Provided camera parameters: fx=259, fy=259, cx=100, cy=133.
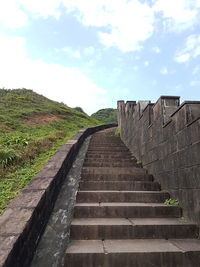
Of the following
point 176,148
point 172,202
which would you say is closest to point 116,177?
point 172,202

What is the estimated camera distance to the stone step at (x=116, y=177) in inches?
216

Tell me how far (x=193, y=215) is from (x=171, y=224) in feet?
1.17

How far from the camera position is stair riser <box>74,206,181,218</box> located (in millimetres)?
3982

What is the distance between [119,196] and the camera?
14.9 ft

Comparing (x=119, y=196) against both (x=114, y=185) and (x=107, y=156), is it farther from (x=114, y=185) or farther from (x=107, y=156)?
(x=107, y=156)

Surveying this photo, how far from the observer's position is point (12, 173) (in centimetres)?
489

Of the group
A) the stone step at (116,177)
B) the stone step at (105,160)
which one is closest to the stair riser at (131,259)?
the stone step at (116,177)

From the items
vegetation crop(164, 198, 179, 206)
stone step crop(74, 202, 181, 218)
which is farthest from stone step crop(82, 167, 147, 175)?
stone step crop(74, 202, 181, 218)

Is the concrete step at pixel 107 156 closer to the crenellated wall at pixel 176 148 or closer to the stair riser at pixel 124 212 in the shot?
the crenellated wall at pixel 176 148

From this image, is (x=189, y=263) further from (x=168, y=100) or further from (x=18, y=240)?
(x=168, y=100)

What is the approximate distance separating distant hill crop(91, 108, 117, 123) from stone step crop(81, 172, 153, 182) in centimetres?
2792

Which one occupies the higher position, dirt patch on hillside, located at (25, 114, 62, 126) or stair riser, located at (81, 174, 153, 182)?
dirt patch on hillside, located at (25, 114, 62, 126)

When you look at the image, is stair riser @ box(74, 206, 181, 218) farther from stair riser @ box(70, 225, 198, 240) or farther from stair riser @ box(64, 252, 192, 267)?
stair riser @ box(64, 252, 192, 267)

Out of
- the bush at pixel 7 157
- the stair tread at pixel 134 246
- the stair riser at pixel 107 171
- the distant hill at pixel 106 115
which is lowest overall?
the stair tread at pixel 134 246
